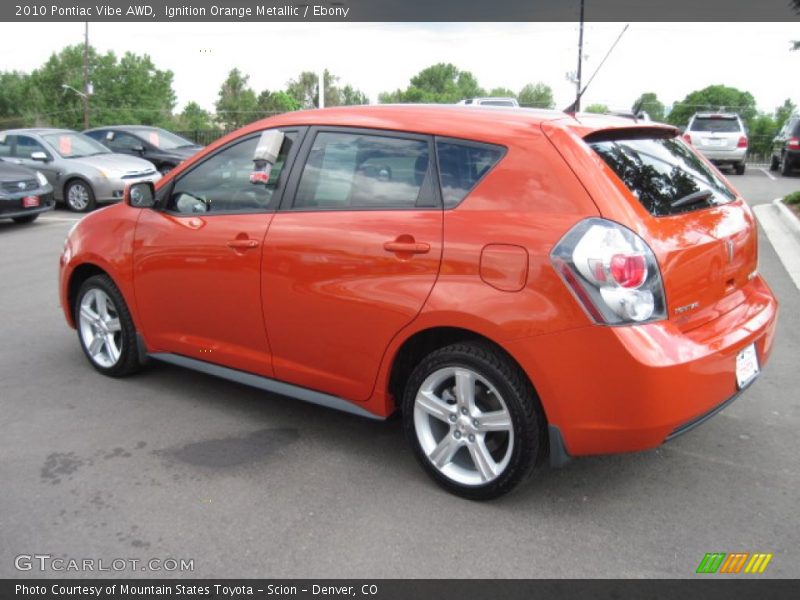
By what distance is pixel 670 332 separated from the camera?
3023 millimetres

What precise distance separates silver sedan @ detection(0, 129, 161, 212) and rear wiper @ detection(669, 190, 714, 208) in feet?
39.0

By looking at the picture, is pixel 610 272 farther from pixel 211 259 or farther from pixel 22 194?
pixel 22 194

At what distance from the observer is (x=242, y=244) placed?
4000 mm

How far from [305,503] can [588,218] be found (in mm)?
1767

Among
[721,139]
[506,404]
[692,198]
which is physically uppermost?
[721,139]

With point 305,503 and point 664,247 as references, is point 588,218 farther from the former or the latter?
point 305,503

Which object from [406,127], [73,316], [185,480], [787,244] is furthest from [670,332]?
[787,244]

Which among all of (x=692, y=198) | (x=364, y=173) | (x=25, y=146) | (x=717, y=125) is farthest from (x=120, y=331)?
(x=717, y=125)

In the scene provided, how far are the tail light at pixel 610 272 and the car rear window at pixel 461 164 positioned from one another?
54 cm

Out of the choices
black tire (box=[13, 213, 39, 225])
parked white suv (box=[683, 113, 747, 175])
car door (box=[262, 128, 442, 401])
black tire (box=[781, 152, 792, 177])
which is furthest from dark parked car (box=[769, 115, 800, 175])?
car door (box=[262, 128, 442, 401])

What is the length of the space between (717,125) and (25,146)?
17.6 meters

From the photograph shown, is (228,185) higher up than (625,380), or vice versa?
(228,185)
